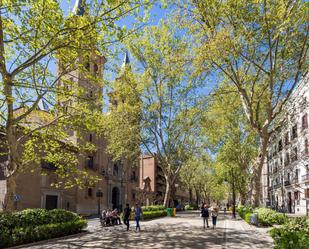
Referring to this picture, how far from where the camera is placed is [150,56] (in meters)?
28.1

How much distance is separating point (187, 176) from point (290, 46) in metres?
45.7

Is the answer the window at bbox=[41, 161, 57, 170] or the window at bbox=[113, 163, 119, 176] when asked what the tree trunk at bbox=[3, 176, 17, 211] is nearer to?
the window at bbox=[41, 161, 57, 170]

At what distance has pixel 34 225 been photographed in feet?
48.0

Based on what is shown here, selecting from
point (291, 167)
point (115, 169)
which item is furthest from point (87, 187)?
point (291, 167)

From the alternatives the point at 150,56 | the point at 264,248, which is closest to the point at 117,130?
the point at 150,56

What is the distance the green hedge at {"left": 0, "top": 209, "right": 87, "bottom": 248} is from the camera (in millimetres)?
12884

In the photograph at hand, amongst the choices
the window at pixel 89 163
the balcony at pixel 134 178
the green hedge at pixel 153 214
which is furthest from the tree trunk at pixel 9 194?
the balcony at pixel 134 178

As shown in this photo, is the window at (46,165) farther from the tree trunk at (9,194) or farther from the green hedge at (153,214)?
the tree trunk at (9,194)

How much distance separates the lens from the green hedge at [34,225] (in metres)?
12.9

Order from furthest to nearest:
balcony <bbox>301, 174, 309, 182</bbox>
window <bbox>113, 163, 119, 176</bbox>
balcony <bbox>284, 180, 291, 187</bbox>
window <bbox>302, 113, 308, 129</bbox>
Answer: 1. window <bbox>113, 163, 119, 176</bbox>
2. balcony <bbox>284, 180, 291, 187</bbox>
3. window <bbox>302, 113, 308, 129</bbox>
4. balcony <bbox>301, 174, 309, 182</bbox>

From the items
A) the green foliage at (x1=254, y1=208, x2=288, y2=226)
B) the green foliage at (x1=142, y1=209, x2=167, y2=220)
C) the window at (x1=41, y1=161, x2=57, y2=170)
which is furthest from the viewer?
the window at (x1=41, y1=161, x2=57, y2=170)

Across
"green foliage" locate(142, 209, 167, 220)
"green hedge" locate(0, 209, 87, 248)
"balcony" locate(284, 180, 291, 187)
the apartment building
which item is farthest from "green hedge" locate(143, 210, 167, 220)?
"balcony" locate(284, 180, 291, 187)

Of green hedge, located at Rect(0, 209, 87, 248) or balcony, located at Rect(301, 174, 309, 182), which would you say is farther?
balcony, located at Rect(301, 174, 309, 182)

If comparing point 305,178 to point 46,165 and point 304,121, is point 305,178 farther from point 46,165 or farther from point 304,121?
point 46,165
